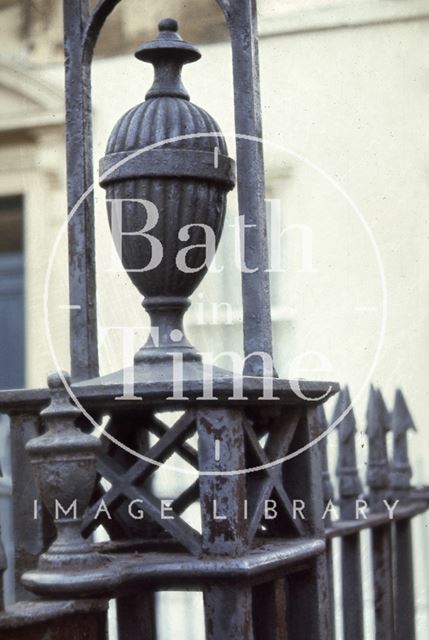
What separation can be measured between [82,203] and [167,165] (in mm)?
269

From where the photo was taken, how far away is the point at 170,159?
2146 millimetres

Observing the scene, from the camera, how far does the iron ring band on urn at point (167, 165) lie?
2.15m

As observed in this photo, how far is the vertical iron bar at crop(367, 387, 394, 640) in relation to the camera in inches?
136

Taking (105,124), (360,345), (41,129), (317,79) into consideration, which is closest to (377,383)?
(360,345)

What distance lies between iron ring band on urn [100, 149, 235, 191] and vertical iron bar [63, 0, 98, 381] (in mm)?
152

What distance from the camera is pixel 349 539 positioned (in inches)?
126

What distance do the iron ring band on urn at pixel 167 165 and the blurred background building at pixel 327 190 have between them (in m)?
2.59

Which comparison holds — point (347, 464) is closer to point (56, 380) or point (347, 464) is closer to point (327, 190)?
point (56, 380)

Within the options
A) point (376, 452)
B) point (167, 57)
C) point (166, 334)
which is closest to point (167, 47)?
point (167, 57)

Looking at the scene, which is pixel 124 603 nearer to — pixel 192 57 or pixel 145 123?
pixel 145 123

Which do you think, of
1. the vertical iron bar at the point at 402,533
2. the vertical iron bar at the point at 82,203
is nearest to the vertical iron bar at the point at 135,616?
the vertical iron bar at the point at 82,203

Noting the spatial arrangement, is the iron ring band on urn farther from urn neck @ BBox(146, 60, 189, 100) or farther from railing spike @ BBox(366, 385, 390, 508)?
railing spike @ BBox(366, 385, 390, 508)

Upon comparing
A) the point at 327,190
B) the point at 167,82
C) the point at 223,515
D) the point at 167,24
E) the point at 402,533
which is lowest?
the point at 402,533

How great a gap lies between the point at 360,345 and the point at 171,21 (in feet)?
9.33
